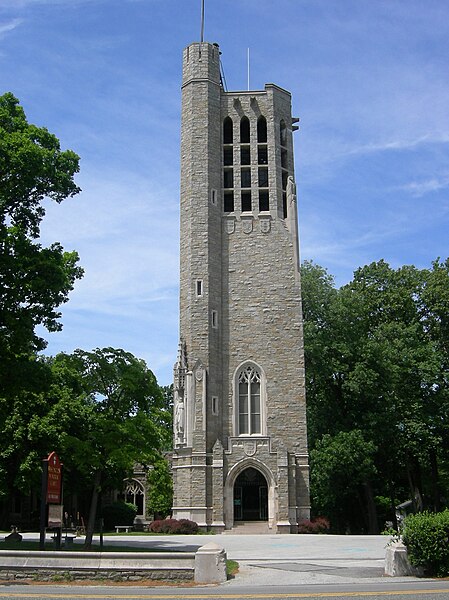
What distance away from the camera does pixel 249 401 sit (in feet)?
118

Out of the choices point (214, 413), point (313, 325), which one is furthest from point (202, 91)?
point (214, 413)

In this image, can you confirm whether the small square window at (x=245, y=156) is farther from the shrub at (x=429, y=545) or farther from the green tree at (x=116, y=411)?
the shrub at (x=429, y=545)

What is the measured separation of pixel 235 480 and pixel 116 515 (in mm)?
10562

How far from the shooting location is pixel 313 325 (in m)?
40.0

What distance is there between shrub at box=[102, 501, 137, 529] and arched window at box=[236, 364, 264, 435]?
1119 cm

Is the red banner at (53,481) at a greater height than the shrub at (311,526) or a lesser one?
greater

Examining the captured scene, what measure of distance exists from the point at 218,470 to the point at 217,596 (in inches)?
918

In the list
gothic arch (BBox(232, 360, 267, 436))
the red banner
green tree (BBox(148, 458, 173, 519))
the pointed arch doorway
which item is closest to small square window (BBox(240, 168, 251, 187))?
gothic arch (BBox(232, 360, 267, 436))

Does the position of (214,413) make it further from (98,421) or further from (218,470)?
(98,421)

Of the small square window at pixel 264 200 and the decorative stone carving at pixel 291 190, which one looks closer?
the decorative stone carving at pixel 291 190

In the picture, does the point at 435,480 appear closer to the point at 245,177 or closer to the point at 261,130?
the point at 245,177

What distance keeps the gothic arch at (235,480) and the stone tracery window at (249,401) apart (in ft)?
5.50

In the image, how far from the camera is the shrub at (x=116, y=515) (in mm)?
41438

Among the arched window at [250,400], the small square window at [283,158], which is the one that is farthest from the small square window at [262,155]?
the arched window at [250,400]
